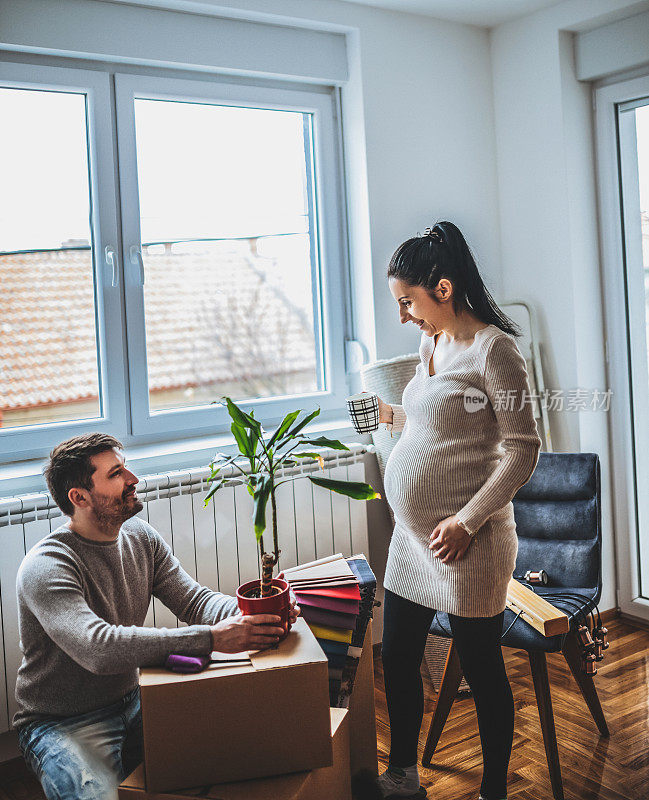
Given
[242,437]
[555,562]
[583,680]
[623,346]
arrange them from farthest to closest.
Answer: [623,346] < [555,562] < [583,680] < [242,437]

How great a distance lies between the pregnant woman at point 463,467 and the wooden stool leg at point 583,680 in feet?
1.56

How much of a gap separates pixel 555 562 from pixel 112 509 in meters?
1.40

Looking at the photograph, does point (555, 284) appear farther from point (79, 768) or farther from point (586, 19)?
point (79, 768)

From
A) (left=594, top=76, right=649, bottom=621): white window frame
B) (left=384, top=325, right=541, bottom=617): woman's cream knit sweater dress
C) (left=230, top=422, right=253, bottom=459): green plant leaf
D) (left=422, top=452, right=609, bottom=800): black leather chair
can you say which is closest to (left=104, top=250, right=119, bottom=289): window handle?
(left=230, top=422, right=253, bottom=459): green plant leaf

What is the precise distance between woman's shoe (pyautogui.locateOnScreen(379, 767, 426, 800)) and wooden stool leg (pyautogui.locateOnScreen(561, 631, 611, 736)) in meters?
0.58

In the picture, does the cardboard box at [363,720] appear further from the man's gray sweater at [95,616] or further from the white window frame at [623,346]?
the white window frame at [623,346]

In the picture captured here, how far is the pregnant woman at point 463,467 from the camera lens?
166 centimetres

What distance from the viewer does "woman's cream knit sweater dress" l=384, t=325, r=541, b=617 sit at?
165 cm

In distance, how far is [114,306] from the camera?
2.49 m

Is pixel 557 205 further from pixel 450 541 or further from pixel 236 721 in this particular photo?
pixel 236 721

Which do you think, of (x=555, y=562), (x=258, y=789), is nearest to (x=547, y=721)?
(x=555, y=562)

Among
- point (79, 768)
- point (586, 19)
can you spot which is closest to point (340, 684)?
point (79, 768)

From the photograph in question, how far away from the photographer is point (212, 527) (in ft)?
7.95

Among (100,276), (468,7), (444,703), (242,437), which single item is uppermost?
(468,7)
